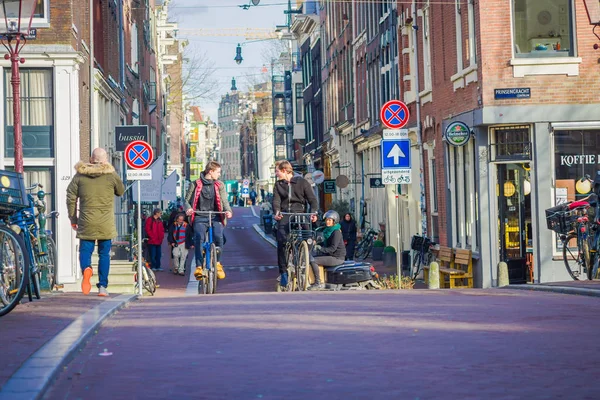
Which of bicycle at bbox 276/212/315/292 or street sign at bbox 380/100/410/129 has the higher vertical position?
street sign at bbox 380/100/410/129

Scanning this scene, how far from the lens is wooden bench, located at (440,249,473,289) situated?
87.5 feet

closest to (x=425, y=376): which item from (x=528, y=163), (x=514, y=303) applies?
(x=514, y=303)

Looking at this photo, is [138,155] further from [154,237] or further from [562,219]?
[154,237]

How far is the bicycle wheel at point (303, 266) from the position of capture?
1750 cm

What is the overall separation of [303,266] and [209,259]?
1.34 meters

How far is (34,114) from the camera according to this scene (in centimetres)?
2992

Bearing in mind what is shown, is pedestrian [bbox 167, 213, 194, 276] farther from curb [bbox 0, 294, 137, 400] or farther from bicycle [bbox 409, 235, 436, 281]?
curb [bbox 0, 294, 137, 400]

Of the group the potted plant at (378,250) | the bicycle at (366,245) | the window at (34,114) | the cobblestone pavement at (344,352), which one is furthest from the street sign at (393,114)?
the bicycle at (366,245)

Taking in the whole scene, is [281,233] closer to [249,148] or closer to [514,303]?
[514,303]

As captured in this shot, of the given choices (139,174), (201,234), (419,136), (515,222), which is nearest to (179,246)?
(419,136)

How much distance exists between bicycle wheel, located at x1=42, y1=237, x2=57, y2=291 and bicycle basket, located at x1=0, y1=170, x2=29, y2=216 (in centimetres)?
311

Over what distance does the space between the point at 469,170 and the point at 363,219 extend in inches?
846

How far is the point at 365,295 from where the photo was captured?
14742 millimetres

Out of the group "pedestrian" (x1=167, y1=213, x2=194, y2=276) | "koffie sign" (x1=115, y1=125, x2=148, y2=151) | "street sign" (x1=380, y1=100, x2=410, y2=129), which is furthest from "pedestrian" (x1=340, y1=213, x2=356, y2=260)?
"street sign" (x1=380, y1=100, x2=410, y2=129)
